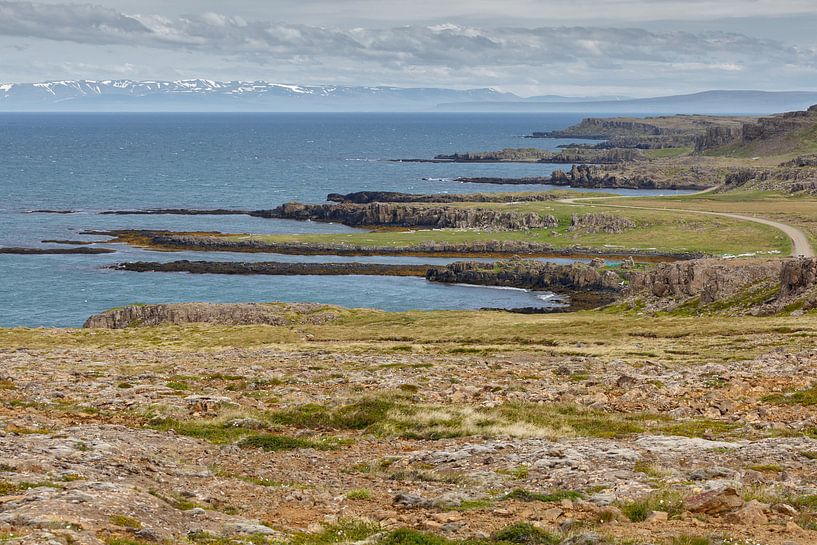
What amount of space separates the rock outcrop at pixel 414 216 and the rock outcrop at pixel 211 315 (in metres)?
88.4

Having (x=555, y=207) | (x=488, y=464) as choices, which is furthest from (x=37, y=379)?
(x=555, y=207)

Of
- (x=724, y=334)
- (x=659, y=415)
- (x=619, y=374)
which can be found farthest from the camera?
(x=724, y=334)

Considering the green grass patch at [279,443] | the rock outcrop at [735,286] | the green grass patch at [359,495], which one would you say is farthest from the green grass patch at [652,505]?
the rock outcrop at [735,286]

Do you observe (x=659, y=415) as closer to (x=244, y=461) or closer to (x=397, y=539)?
(x=244, y=461)

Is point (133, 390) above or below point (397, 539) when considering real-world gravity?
below

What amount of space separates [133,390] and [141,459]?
42.7 feet

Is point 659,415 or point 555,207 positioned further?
point 555,207

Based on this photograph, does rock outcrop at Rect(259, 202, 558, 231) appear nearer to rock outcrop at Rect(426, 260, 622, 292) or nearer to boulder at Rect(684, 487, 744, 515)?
rock outcrop at Rect(426, 260, 622, 292)

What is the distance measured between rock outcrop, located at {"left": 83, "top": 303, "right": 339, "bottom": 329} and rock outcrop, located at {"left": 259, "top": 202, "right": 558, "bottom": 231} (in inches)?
3482

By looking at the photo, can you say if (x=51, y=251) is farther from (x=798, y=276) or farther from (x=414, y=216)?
(x=798, y=276)

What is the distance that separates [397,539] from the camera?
18359mm

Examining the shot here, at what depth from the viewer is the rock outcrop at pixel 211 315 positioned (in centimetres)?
7862

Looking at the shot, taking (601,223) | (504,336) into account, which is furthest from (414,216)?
(504,336)

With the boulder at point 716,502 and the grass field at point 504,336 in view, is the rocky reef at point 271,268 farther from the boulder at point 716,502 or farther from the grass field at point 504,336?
the boulder at point 716,502
